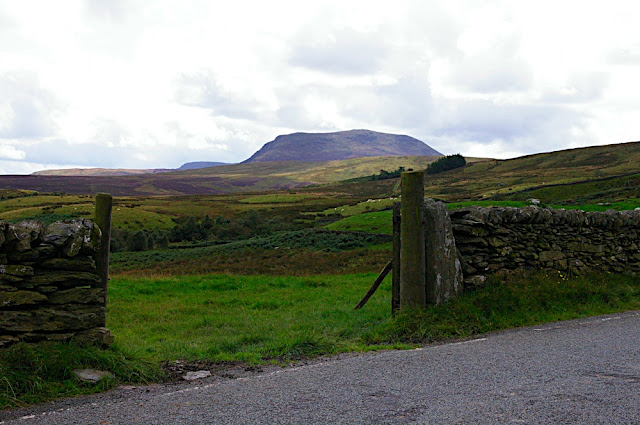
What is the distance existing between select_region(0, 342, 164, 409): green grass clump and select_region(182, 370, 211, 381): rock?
32cm

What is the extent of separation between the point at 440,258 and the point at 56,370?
23.0 ft

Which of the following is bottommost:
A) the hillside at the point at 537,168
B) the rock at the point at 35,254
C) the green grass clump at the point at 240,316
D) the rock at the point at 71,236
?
the green grass clump at the point at 240,316

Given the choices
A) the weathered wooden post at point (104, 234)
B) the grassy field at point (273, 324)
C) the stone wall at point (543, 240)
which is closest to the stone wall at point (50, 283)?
the weathered wooden post at point (104, 234)

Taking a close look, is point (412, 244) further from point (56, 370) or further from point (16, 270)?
point (16, 270)

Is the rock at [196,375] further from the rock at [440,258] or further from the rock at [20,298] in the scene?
the rock at [440,258]

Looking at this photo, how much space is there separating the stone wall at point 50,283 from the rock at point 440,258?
6.02 m

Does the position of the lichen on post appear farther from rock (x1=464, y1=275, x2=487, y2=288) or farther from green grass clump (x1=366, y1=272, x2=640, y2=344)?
rock (x1=464, y1=275, x2=487, y2=288)

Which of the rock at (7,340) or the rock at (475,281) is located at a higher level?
the rock at (7,340)

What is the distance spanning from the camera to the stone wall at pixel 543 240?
447 inches

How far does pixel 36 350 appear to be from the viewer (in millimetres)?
6332

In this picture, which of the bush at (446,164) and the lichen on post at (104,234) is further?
the bush at (446,164)

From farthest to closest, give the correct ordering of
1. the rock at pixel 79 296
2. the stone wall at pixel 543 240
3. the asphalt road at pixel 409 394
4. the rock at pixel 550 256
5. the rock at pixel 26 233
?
the rock at pixel 550 256
the stone wall at pixel 543 240
the rock at pixel 79 296
the rock at pixel 26 233
the asphalt road at pixel 409 394

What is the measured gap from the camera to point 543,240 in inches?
504

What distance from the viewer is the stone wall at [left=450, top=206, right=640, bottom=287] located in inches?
447
